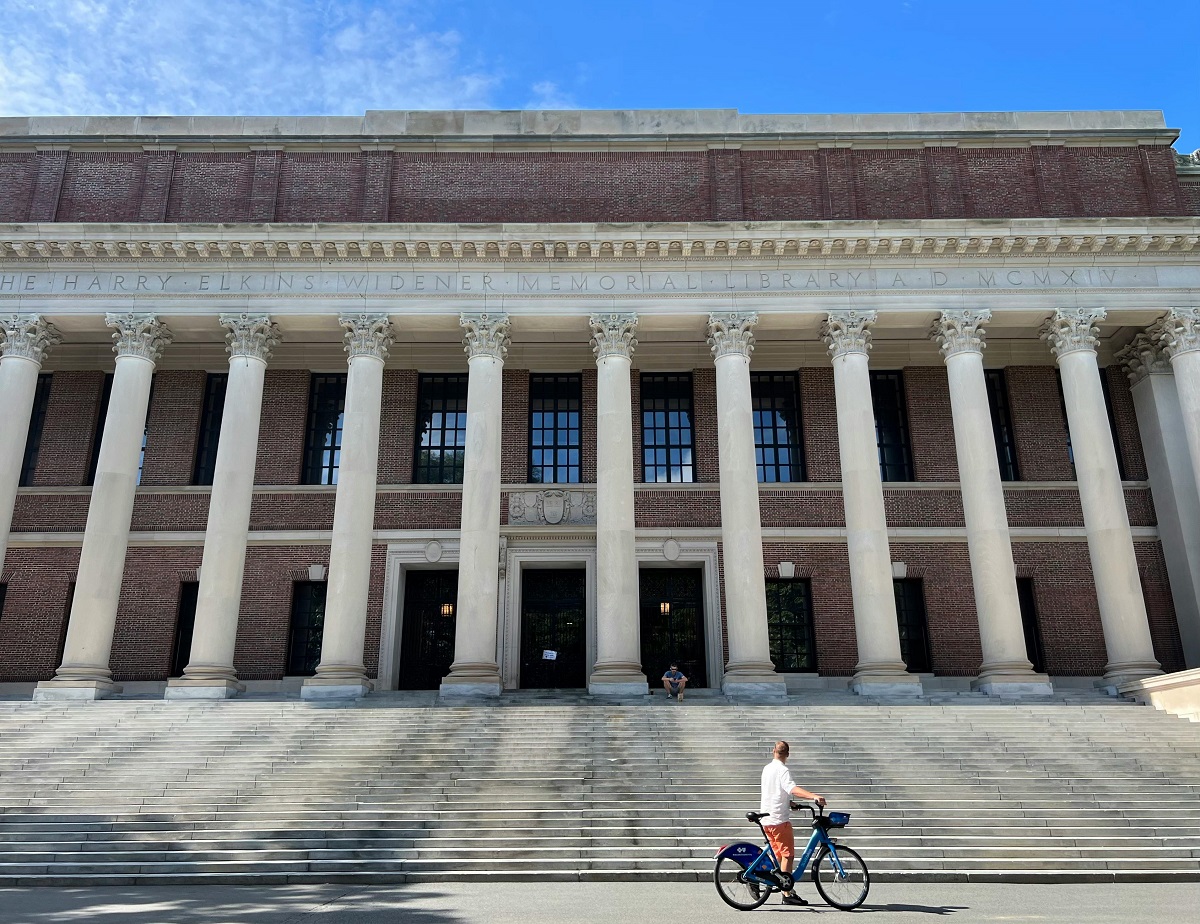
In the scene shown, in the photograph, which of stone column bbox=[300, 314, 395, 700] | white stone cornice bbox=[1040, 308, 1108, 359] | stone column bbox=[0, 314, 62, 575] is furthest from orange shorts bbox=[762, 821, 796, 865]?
stone column bbox=[0, 314, 62, 575]

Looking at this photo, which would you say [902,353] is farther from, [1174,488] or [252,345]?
A: [252,345]

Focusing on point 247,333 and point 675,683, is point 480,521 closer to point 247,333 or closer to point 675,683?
point 675,683

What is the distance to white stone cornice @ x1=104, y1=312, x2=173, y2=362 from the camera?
24.9 m

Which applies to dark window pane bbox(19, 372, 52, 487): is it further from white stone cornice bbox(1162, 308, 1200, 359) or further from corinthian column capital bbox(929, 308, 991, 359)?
white stone cornice bbox(1162, 308, 1200, 359)

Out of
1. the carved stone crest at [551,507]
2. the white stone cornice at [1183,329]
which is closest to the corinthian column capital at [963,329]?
the white stone cornice at [1183,329]

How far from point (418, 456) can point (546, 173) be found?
31.2ft

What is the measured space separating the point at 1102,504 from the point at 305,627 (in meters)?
22.1

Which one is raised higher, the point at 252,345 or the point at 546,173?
the point at 546,173

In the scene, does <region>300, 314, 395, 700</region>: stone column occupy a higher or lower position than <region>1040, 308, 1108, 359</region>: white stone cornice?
lower

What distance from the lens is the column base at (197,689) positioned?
2206cm

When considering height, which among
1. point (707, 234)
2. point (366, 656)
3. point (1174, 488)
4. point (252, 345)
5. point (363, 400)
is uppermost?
point (707, 234)

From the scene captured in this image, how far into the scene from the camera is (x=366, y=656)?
26.9 m

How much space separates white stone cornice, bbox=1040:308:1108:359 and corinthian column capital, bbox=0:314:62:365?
27.4 metres

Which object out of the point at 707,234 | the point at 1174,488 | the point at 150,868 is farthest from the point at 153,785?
the point at 1174,488
